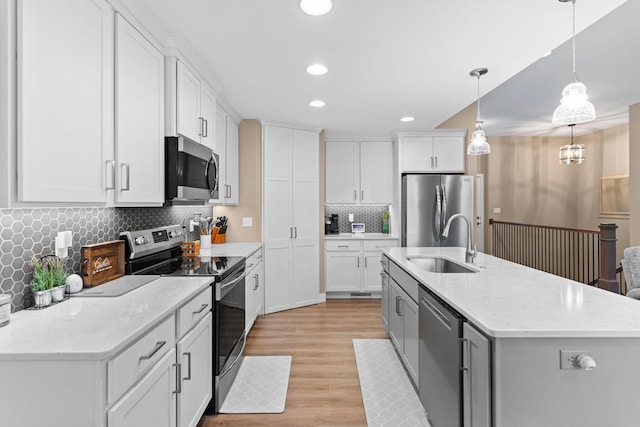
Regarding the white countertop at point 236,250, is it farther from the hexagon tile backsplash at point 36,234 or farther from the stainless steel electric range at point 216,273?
the hexagon tile backsplash at point 36,234

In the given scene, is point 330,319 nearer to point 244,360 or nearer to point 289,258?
point 289,258

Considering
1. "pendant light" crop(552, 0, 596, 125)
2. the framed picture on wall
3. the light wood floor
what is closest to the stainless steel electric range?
the light wood floor

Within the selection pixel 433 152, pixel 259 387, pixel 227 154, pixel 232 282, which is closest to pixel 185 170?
pixel 232 282

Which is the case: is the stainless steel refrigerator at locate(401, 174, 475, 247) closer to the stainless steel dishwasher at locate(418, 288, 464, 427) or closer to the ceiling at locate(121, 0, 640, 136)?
the ceiling at locate(121, 0, 640, 136)

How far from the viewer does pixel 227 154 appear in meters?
3.79

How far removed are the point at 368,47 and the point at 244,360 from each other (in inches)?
107

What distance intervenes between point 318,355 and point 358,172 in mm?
2933

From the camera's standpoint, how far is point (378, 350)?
3.14 m

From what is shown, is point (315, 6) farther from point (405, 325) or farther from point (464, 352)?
point (405, 325)

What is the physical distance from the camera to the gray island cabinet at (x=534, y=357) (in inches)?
48.0

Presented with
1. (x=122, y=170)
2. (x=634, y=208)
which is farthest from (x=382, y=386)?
(x=634, y=208)

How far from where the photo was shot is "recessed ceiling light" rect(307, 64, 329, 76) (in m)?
2.68

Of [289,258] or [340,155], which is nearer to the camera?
[289,258]

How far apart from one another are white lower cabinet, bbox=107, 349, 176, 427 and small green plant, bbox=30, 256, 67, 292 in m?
0.61
